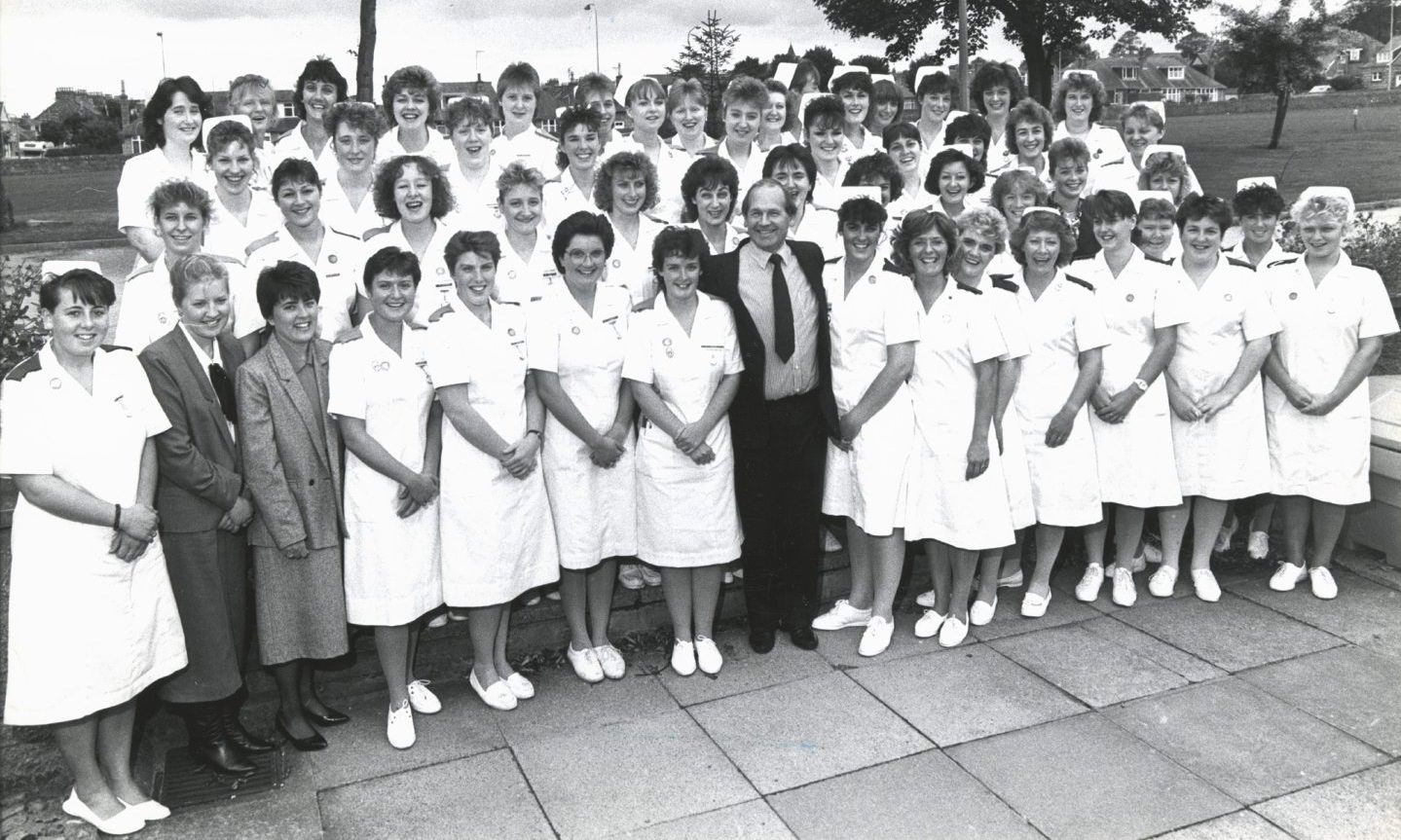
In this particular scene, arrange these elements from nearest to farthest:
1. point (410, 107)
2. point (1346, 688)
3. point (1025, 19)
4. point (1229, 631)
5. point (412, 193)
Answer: point (1346, 688) < point (412, 193) < point (1229, 631) < point (410, 107) < point (1025, 19)

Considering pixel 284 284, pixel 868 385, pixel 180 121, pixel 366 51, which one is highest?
pixel 366 51

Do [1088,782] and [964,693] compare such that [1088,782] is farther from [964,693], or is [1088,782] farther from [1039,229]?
[1039,229]

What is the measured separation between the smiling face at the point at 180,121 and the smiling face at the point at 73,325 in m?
2.22

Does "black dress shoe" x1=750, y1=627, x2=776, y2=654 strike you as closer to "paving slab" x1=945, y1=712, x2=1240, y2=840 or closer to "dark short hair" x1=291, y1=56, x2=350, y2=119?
"paving slab" x1=945, y1=712, x2=1240, y2=840

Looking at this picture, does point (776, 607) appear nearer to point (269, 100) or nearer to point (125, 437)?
point (125, 437)

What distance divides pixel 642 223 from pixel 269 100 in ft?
7.92

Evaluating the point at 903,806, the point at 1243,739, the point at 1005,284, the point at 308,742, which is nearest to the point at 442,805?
the point at 308,742

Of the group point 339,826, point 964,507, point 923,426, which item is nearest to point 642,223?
point 923,426

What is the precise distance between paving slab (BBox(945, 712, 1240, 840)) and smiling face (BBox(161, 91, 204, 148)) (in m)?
4.61

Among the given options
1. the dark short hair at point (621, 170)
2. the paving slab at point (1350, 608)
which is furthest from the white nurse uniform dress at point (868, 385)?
the paving slab at point (1350, 608)

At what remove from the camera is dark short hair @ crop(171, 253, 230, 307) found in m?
4.00

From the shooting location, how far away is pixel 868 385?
5.00m

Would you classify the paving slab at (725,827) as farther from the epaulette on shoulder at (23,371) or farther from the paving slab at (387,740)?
the epaulette on shoulder at (23,371)

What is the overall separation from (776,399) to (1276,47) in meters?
33.9
